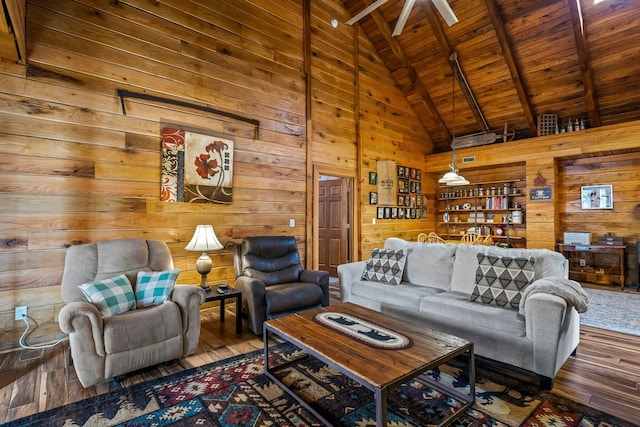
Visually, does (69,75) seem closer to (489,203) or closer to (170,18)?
(170,18)

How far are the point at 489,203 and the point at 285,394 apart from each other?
20.8 ft

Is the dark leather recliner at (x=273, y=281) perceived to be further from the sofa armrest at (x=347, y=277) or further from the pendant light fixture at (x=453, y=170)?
→ the pendant light fixture at (x=453, y=170)

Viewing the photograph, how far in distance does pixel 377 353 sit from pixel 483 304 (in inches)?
53.6

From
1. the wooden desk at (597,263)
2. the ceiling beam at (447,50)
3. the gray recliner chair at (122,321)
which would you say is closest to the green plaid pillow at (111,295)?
the gray recliner chair at (122,321)

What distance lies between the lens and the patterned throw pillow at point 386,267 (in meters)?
3.48

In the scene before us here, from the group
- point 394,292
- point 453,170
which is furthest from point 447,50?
point 394,292

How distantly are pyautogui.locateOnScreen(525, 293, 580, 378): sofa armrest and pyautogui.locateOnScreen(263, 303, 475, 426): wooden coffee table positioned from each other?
631 millimetres

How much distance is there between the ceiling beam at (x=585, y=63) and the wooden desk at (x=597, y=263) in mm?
2173

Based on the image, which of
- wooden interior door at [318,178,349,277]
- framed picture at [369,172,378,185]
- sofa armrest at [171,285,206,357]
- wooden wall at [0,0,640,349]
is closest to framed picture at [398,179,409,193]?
framed picture at [369,172,378,185]

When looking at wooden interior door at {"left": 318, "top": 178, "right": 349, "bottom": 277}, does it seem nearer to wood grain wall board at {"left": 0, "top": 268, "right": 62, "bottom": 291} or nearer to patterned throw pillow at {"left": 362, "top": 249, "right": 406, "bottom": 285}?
patterned throw pillow at {"left": 362, "top": 249, "right": 406, "bottom": 285}

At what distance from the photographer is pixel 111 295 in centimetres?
246

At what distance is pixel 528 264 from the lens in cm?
266

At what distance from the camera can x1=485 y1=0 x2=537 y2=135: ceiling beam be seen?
4.98 metres

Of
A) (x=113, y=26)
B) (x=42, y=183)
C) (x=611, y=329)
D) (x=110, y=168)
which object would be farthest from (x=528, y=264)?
(x=113, y=26)
